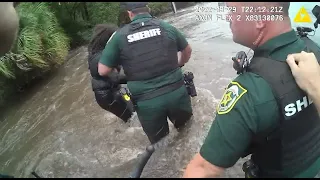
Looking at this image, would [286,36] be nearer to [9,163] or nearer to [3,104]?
Result: [9,163]

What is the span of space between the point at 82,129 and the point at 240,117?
4335mm

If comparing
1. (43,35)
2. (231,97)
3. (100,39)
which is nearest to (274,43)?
(231,97)

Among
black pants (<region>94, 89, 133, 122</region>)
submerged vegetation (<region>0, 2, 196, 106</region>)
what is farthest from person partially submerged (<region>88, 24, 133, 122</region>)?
submerged vegetation (<region>0, 2, 196, 106</region>)

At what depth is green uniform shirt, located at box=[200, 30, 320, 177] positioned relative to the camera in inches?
59.1

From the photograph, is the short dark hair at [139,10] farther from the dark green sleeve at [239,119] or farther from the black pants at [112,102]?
the dark green sleeve at [239,119]

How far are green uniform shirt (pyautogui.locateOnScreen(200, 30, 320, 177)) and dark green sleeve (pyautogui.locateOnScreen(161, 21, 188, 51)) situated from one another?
1.86 m

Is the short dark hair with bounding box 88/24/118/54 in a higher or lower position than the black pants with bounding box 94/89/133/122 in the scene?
higher

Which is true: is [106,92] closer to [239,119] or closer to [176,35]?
[176,35]

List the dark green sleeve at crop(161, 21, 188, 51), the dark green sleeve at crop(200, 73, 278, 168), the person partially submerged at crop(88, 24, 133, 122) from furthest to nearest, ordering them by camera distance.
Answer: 1. the person partially submerged at crop(88, 24, 133, 122)
2. the dark green sleeve at crop(161, 21, 188, 51)
3. the dark green sleeve at crop(200, 73, 278, 168)

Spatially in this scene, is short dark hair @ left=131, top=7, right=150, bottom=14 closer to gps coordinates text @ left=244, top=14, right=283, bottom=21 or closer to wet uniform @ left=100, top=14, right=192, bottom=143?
wet uniform @ left=100, top=14, right=192, bottom=143

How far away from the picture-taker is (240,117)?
151 centimetres

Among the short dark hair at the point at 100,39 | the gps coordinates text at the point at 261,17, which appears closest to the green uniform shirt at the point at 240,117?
the gps coordinates text at the point at 261,17

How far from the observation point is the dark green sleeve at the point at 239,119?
150 cm

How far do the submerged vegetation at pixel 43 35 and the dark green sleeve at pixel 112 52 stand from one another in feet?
8.57
